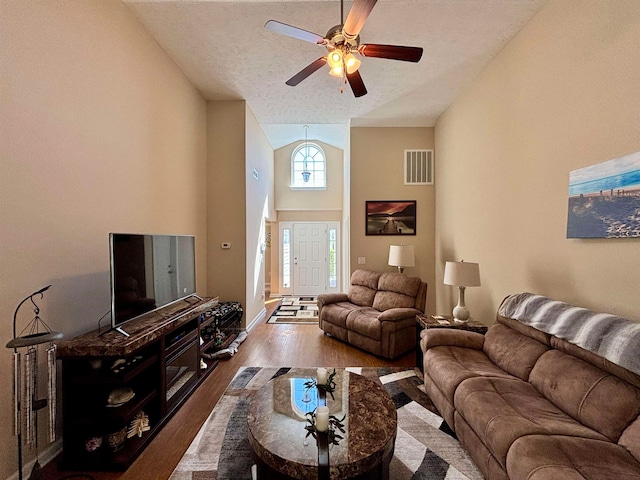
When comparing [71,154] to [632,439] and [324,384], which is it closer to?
[324,384]

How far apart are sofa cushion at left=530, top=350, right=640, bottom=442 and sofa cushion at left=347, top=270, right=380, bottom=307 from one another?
8.50 feet

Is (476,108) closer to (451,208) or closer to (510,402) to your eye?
(451,208)

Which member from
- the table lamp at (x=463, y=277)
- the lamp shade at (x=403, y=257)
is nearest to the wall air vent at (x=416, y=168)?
the lamp shade at (x=403, y=257)

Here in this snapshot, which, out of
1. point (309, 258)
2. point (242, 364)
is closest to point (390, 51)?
point (242, 364)

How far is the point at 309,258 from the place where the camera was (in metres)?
7.62

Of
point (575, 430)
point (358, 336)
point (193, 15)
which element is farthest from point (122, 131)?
point (575, 430)

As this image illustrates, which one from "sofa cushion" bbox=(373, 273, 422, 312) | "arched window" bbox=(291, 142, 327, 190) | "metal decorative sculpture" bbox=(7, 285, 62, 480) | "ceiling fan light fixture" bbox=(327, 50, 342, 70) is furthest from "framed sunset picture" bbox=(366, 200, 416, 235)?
"metal decorative sculpture" bbox=(7, 285, 62, 480)

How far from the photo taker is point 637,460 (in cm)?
127

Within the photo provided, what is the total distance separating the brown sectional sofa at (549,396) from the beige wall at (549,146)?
0.36 m

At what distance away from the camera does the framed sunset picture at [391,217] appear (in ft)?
16.4

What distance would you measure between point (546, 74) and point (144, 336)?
145 inches

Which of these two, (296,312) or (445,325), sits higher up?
(445,325)

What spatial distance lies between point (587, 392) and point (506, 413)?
1.47 ft

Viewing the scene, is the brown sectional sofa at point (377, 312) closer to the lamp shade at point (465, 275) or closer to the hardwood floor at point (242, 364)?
the hardwood floor at point (242, 364)
